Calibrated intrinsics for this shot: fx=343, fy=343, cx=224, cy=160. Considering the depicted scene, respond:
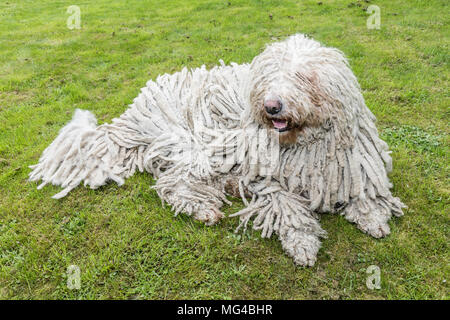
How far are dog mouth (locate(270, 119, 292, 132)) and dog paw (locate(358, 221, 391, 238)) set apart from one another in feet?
3.20

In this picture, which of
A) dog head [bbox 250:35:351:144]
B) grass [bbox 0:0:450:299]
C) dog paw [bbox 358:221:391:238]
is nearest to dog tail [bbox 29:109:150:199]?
grass [bbox 0:0:450:299]

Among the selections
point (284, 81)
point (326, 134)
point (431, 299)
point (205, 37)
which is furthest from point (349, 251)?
point (205, 37)

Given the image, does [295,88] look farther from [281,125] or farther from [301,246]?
[301,246]

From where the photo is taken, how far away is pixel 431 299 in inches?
82.7

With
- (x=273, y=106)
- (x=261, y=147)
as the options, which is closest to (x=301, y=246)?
(x=261, y=147)

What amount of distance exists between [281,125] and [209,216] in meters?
1.00

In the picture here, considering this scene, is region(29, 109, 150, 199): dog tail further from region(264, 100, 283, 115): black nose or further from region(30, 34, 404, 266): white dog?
region(264, 100, 283, 115): black nose

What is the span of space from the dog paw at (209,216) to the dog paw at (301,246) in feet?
1.76

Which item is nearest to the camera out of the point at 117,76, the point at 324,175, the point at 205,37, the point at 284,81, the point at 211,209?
the point at 284,81

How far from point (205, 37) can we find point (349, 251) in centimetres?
497

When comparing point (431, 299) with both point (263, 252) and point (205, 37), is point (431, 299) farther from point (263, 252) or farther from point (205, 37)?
point (205, 37)

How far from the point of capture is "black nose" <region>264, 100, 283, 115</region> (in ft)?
6.52

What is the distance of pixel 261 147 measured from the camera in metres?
2.48

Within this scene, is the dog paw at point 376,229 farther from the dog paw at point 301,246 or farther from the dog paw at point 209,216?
the dog paw at point 209,216
